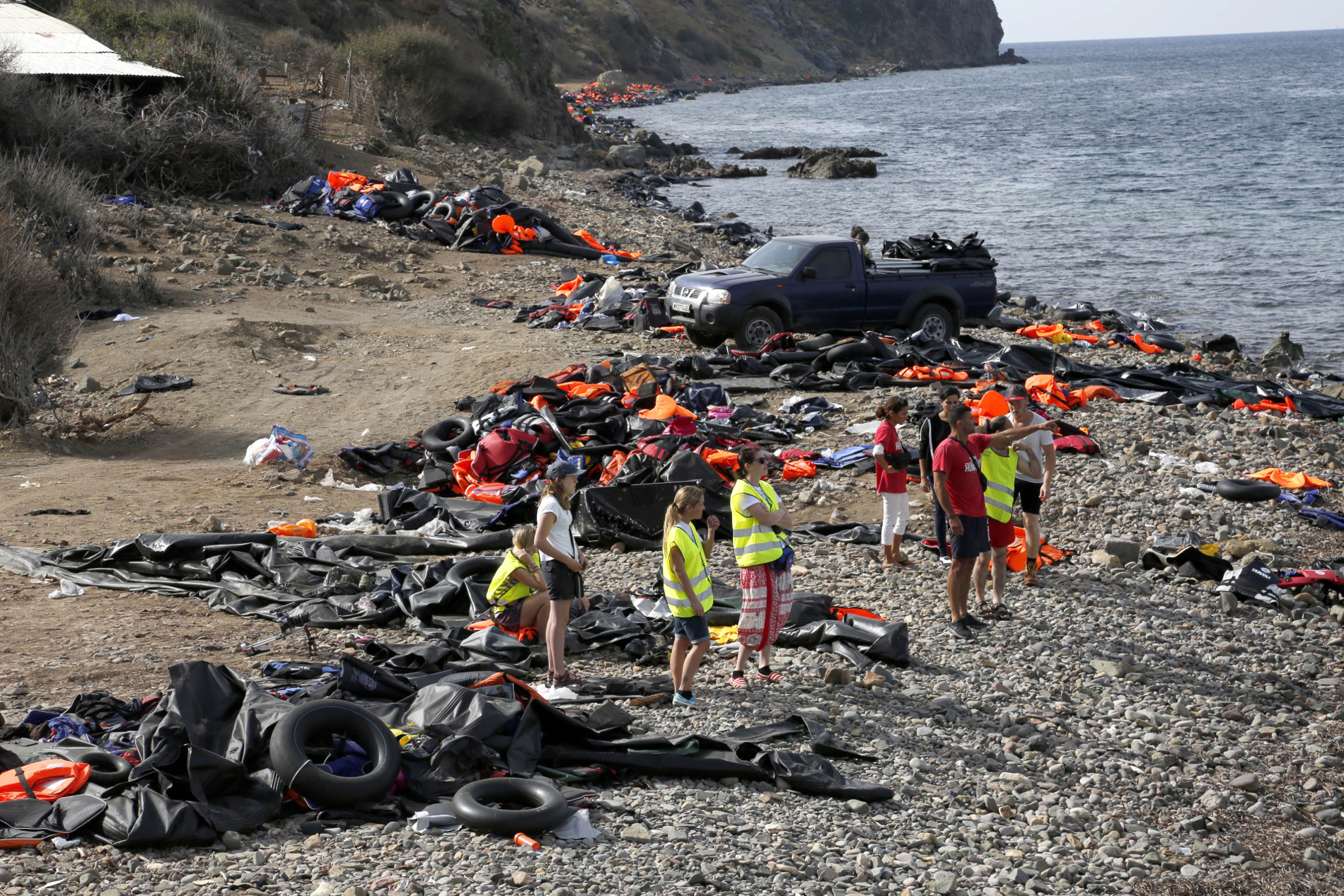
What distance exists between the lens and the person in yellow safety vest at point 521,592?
774 centimetres

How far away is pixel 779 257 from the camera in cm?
1750

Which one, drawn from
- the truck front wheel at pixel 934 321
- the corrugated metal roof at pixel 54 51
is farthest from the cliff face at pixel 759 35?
the truck front wheel at pixel 934 321

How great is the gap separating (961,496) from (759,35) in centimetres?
14266

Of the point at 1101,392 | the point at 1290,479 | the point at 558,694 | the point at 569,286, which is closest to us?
the point at 558,694

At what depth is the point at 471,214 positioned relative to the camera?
2584 centimetres

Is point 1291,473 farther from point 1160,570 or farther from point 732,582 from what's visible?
point 732,582

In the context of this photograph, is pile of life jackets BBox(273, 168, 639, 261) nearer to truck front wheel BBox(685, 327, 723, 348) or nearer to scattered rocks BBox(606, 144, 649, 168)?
truck front wheel BBox(685, 327, 723, 348)

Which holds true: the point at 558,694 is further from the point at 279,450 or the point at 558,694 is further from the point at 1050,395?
the point at 1050,395

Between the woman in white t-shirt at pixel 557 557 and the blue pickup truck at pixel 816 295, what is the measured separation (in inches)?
383

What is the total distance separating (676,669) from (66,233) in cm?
1705

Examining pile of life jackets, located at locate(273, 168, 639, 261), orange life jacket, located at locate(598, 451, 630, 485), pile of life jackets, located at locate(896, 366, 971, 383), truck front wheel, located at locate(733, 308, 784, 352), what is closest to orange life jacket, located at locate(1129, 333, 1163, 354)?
pile of life jackets, located at locate(896, 366, 971, 383)

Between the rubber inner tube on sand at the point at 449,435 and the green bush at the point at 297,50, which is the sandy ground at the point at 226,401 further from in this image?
the green bush at the point at 297,50

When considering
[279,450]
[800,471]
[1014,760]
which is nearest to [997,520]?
[1014,760]

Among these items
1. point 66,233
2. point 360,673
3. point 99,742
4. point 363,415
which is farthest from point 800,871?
point 66,233
